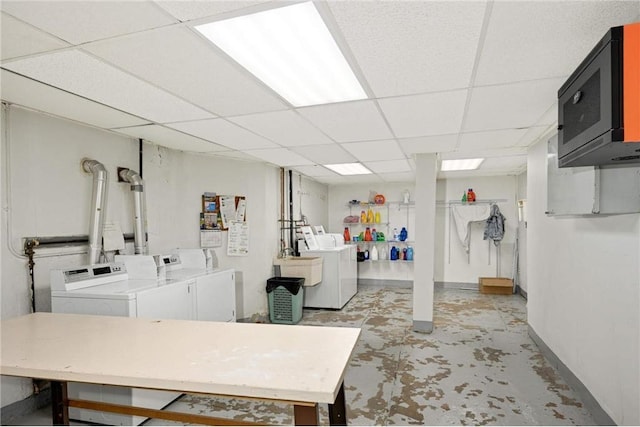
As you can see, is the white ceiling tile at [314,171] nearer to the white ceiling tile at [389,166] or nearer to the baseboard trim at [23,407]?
the white ceiling tile at [389,166]

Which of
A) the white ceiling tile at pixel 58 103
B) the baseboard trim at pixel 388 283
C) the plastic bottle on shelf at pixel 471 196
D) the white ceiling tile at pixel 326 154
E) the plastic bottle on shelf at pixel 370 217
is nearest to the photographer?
the white ceiling tile at pixel 58 103

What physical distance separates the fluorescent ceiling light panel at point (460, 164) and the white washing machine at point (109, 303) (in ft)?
13.6

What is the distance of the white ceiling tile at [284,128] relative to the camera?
280cm

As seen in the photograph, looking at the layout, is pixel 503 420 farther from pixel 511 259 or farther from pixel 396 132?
pixel 511 259

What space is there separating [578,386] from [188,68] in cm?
365

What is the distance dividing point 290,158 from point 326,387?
3.64m

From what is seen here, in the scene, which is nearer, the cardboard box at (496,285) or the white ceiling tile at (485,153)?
the white ceiling tile at (485,153)

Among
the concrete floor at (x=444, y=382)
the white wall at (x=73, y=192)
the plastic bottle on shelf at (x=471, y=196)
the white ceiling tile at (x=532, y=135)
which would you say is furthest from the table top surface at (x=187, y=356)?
the plastic bottle on shelf at (x=471, y=196)

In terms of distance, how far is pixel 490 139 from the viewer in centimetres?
359

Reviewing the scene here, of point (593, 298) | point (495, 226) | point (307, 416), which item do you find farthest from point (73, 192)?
point (495, 226)

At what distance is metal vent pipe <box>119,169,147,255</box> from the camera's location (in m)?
3.31

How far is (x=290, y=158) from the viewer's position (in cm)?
459

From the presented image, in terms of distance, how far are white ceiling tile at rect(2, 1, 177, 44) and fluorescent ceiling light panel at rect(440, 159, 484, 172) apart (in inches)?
174

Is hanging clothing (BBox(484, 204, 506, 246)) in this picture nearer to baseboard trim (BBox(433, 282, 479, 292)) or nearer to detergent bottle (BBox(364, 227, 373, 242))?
baseboard trim (BBox(433, 282, 479, 292))
